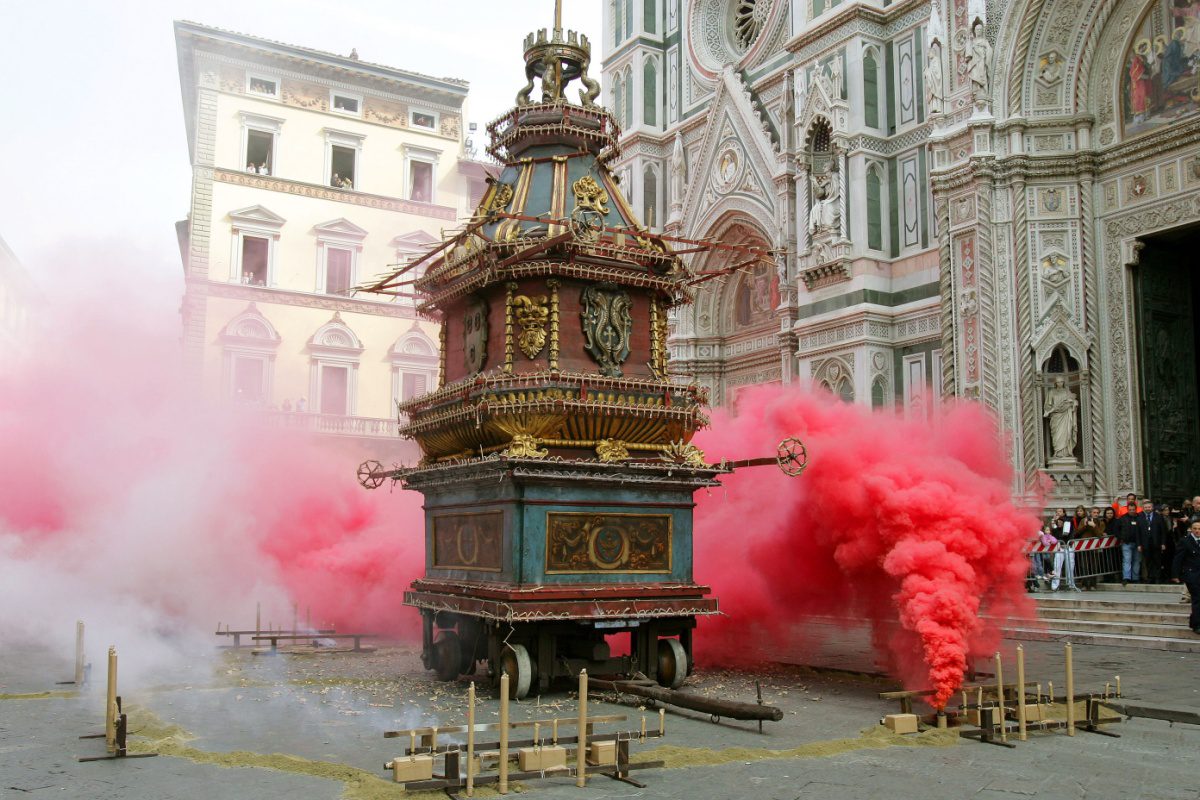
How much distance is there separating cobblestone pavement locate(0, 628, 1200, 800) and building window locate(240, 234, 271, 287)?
88.2 ft

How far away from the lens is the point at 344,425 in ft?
128

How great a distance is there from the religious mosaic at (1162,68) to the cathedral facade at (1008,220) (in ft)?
0.13

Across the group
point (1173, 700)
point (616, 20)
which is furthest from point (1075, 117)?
point (616, 20)

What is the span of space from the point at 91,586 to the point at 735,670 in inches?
498

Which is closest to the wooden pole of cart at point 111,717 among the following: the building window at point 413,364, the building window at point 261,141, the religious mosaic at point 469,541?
the religious mosaic at point 469,541

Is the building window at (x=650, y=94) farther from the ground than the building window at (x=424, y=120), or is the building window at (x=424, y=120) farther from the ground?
the building window at (x=424, y=120)

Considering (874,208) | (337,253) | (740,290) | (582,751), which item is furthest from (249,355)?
(582,751)

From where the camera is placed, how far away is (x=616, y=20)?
1468 inches

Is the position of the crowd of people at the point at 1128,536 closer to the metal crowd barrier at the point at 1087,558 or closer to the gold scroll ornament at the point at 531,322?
the metal crowd barrier at the point at 1087,558

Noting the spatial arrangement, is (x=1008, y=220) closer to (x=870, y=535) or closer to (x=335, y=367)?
(x=870, y=535)

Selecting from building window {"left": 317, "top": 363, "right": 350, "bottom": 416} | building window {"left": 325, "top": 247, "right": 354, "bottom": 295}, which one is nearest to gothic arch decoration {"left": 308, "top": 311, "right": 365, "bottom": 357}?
building window {"left": 317, "top": 363, "right": 350, "bottom": 416}

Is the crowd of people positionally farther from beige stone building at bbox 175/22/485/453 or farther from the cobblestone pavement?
beige stone building at bbox 175/22/485/453

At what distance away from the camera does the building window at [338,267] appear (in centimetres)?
4042

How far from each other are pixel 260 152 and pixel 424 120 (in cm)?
708
